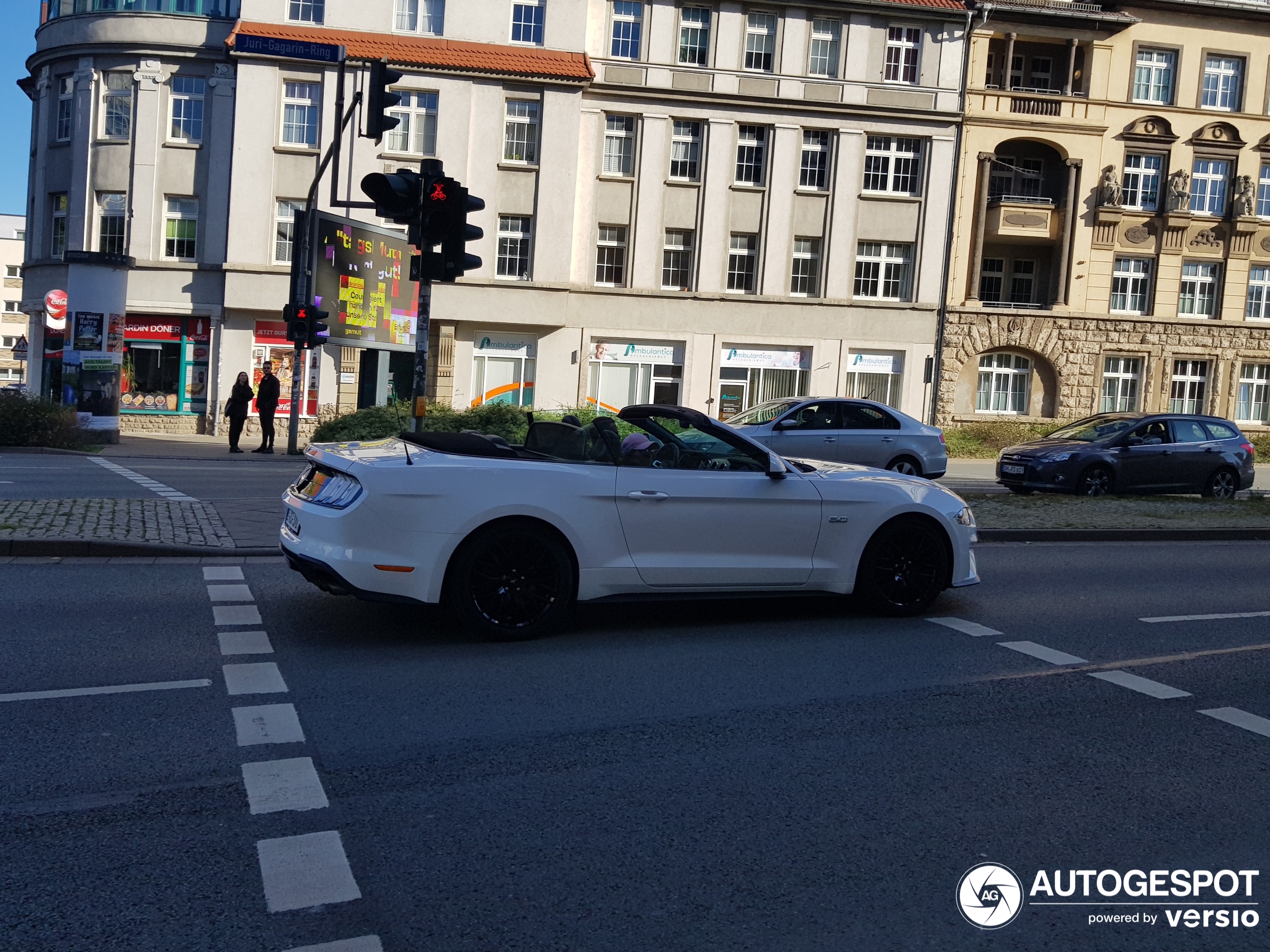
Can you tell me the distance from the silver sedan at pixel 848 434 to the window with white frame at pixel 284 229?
1933 cm

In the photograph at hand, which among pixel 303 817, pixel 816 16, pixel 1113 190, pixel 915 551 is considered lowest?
pixel 303 817

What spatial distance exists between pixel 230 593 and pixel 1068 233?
35.7 metres

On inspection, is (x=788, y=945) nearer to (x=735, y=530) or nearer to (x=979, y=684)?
(x=979, y=684)

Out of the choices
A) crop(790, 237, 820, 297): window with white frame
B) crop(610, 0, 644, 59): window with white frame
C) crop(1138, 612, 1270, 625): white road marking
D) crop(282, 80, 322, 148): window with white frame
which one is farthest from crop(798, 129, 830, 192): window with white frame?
crop(1138, 612, 1270, 625): white road marking

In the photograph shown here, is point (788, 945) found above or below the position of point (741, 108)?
below

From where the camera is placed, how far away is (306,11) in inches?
1378

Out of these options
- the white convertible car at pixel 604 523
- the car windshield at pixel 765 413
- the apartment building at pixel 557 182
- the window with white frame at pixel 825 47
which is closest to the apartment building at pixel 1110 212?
the apartment building at pixel 557 182

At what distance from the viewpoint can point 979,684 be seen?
686 cm

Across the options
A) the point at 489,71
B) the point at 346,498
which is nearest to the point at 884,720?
the point at 346,498

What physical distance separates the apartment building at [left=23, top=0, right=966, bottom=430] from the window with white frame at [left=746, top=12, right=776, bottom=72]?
99 millimetres

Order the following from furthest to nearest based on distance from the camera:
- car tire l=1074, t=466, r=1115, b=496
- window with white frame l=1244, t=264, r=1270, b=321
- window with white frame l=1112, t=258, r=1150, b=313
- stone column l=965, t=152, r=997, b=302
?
window with white frame l=1244, t=264, r=1270, b=321 < window with white frame l=1112, t=258, r=1150, b=313 < stone column l=965, t=152, r=997, b=302 < car tire l=1074, t=466, r=1115, b=496

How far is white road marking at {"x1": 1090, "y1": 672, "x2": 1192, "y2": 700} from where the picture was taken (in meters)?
6.82

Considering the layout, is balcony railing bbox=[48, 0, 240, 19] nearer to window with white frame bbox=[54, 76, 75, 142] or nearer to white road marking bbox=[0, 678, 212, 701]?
window with white frame bbox=[54, 76, 75, 142]

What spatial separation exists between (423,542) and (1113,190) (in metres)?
37.2
